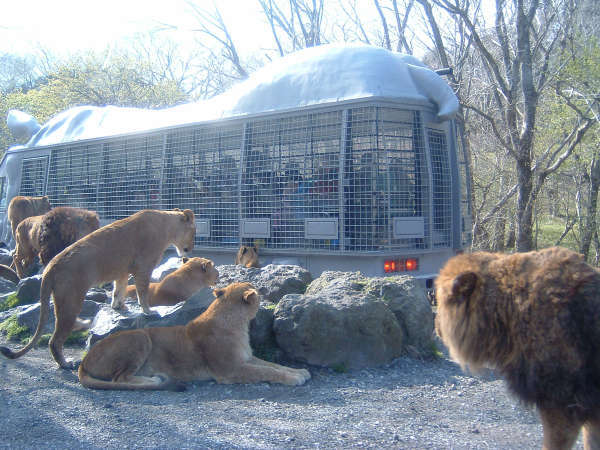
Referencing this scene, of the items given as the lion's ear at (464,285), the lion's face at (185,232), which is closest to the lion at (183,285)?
the lion's face at (185,232)

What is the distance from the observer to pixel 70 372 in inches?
223

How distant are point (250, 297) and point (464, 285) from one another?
2.71 metres

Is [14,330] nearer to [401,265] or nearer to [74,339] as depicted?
[74,339]

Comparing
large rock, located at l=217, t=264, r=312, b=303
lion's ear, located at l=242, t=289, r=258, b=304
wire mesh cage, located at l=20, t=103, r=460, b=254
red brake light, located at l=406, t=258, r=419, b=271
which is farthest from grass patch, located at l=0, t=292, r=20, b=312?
red brake light, located at l=406, t=258, r=419, b=271

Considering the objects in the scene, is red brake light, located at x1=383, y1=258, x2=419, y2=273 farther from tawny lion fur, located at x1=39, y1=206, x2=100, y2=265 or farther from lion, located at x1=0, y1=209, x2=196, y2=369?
tawny lion fur, located at x1=39, y1=206, x2=100, y2=265

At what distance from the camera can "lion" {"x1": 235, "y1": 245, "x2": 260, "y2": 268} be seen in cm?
807

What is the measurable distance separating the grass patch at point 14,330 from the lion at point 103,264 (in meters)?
1.32

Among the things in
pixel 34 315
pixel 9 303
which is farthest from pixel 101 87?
pixel 34 315

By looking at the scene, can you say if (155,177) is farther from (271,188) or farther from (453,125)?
(453,125)

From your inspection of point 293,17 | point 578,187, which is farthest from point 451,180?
point 293,17

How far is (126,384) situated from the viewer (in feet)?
16.6

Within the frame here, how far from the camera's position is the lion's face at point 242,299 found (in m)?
5.50

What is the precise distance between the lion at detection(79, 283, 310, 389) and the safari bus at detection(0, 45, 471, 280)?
7.26ft

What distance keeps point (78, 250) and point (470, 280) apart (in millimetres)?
4548
